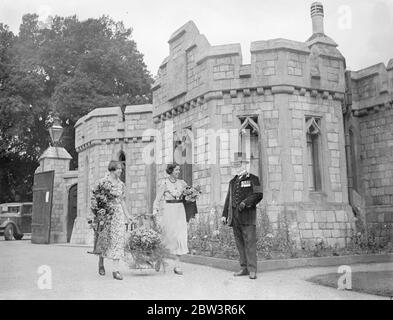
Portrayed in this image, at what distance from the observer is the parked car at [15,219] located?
76.5 feet

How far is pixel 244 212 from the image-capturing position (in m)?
7.49

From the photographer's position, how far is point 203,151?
11.5m

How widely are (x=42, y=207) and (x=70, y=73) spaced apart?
10.3m

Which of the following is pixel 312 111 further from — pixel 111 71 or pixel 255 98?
pixel 111 71

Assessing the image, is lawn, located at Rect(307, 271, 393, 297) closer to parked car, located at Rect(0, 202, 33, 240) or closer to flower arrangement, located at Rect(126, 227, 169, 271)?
flower arrangement, located at Rect(126, 227, 169, 271)

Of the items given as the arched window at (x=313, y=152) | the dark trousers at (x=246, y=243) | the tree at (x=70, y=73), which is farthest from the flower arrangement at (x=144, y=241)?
the tree at (x=70, y=73)

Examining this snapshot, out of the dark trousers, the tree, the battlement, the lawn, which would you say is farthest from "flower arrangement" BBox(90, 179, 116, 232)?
the tree

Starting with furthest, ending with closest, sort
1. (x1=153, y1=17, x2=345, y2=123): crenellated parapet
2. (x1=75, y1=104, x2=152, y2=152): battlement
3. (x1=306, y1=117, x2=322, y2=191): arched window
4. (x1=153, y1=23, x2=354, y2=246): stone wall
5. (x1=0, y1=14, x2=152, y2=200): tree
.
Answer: (x1=0, y1=14, x2=152, y2=200): tree → (x1=75, y1=104, x2=152, y2=152): battlement → (x1=306, y1=117, x2=322, y2=191): arched window → (x1=153, y1=17, x2=345, y2=123): crenellated parapet → (x1=153, y1=23, x2=354, y2=246): stone wall

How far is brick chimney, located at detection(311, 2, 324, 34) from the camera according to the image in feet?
46.5

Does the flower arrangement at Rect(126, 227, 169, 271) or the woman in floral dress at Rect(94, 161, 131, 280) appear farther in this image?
the flower arrangement at Rect(126, 227, 169, 271)

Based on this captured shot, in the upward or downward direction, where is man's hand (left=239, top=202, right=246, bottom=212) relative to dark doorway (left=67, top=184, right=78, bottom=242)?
downward

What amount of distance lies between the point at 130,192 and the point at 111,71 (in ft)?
40.3

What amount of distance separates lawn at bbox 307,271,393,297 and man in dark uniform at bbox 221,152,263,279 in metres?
1.02
